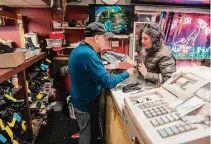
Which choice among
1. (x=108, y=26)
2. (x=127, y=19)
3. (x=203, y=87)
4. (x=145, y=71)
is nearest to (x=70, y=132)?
(x=145, y=71)

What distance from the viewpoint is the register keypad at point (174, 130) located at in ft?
2.50

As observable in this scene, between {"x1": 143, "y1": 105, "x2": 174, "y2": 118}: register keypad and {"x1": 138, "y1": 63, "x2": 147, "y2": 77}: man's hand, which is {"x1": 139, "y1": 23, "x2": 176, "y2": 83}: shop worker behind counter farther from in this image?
{"x1": 143, "y1": 105, "x2": 174, "y2": 118}: register keypad

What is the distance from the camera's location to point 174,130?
0.77m

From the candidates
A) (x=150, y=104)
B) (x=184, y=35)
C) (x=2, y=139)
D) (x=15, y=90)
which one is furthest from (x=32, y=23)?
(x=150, y=104)

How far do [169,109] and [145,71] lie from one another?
1.04 m

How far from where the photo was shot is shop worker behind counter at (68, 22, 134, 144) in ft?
5.66

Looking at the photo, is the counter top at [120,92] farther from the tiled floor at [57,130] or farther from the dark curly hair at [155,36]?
the tiled floor at [57,130]

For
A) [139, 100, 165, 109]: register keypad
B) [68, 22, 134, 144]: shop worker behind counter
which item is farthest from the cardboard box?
[139, 100, 165, 109]: register keypad

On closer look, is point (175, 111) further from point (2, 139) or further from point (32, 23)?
point (32, 23)

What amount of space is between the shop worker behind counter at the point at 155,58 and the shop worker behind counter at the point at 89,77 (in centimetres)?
22

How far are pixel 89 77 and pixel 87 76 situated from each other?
2 cm

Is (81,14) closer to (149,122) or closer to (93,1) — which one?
(93,1)

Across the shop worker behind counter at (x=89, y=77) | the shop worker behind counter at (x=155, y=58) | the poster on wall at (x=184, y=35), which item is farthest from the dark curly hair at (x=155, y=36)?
the poster on wall at (x=184, y=35)

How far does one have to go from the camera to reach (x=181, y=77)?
118 centimetres
